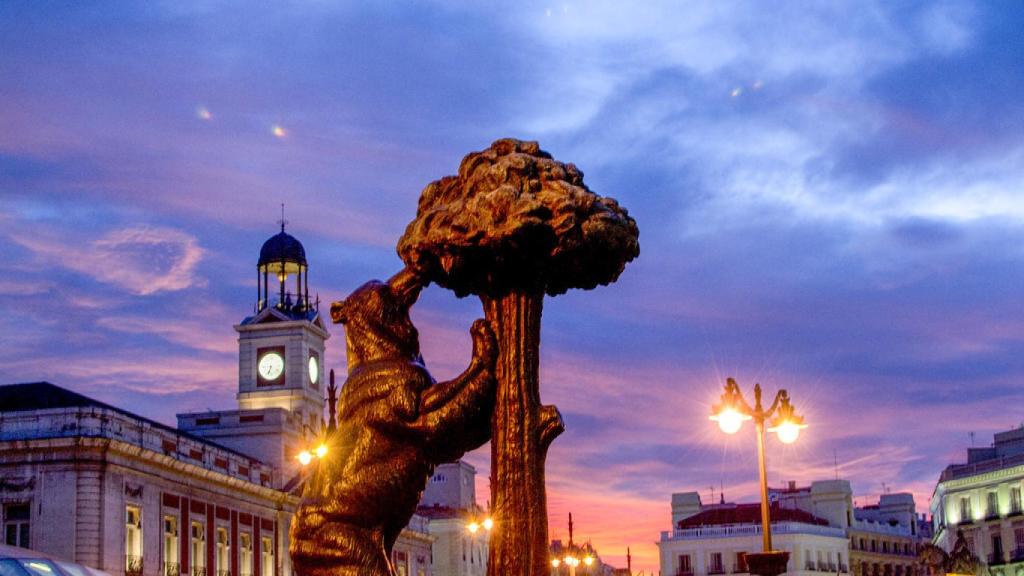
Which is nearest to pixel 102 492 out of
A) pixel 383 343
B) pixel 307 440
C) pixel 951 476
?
pixel 307 440

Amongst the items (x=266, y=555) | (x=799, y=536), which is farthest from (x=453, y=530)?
(x=266, y=555)

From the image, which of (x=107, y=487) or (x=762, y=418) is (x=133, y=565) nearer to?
(x=107, y=487)

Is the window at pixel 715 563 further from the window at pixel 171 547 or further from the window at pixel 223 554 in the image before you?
the window at pixel 171 547

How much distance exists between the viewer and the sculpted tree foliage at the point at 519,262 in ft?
20.6

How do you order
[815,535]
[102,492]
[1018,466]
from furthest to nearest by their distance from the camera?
[815,535] < [1018,466] < [102,492]

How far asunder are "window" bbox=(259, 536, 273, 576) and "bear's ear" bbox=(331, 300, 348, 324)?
40.8m

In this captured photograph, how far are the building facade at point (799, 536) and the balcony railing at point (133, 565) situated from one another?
4264 cm

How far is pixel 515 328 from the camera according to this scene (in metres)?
6.48

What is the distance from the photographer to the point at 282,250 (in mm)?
66562

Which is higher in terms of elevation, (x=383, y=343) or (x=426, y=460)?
(x=383, y=343)

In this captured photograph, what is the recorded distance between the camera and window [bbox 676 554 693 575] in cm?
7638

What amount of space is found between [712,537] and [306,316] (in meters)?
26.6

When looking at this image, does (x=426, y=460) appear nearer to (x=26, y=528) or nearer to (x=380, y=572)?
(x=380, y=572)

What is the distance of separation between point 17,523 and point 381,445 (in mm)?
31498
